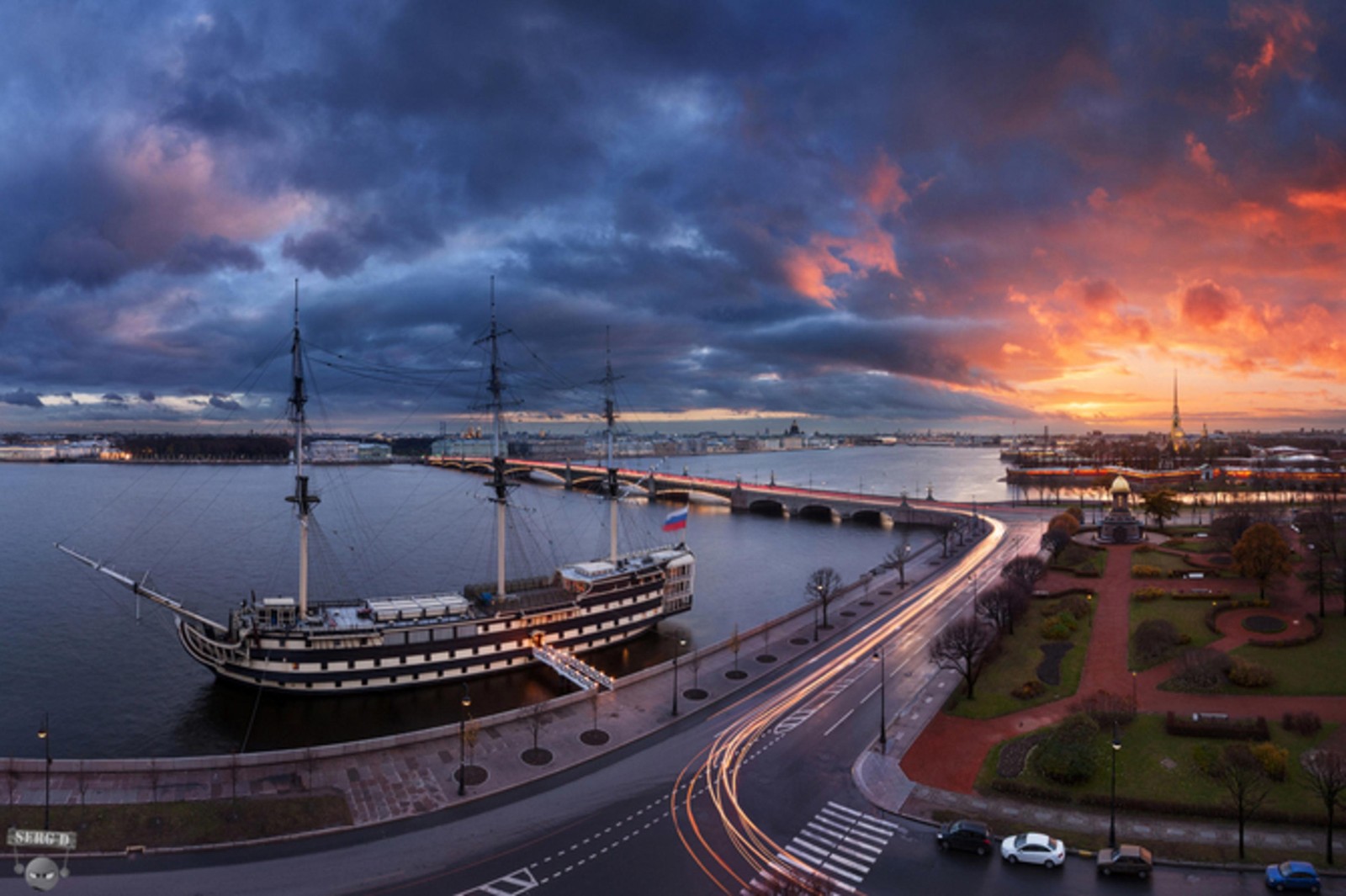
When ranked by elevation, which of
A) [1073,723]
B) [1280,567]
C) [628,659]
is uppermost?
[1280,567]

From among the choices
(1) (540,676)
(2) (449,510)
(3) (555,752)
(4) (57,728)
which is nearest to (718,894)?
(3) (555,752)

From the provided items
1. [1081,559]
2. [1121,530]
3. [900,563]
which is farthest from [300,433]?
[1121,530]

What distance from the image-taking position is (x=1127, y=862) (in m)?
23.5

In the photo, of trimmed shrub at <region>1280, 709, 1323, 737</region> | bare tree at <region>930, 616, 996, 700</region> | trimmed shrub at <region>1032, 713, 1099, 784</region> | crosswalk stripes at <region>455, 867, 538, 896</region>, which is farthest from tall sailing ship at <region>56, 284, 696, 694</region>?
trimmed shrub at <region>1280, 709, 1323, 737</region>

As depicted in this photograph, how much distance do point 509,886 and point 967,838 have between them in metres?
15.9

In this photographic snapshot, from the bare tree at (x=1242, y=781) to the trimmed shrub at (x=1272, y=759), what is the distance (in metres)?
0.17

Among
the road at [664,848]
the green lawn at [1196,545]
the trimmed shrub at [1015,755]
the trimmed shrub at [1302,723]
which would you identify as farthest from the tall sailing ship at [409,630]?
the green lawn at [1196,545]

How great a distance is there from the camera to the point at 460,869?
2442cm

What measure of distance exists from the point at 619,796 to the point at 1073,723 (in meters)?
21.5

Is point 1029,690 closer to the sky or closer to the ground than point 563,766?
closer to the sky

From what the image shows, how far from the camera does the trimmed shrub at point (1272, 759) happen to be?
28.6 metres

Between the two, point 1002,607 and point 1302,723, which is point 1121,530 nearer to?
point 1002,607

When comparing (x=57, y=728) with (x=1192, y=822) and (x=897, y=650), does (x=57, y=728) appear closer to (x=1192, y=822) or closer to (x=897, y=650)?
(x=897, y=650)

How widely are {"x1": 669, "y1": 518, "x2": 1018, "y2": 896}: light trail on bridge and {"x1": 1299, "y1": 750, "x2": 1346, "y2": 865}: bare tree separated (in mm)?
16050
